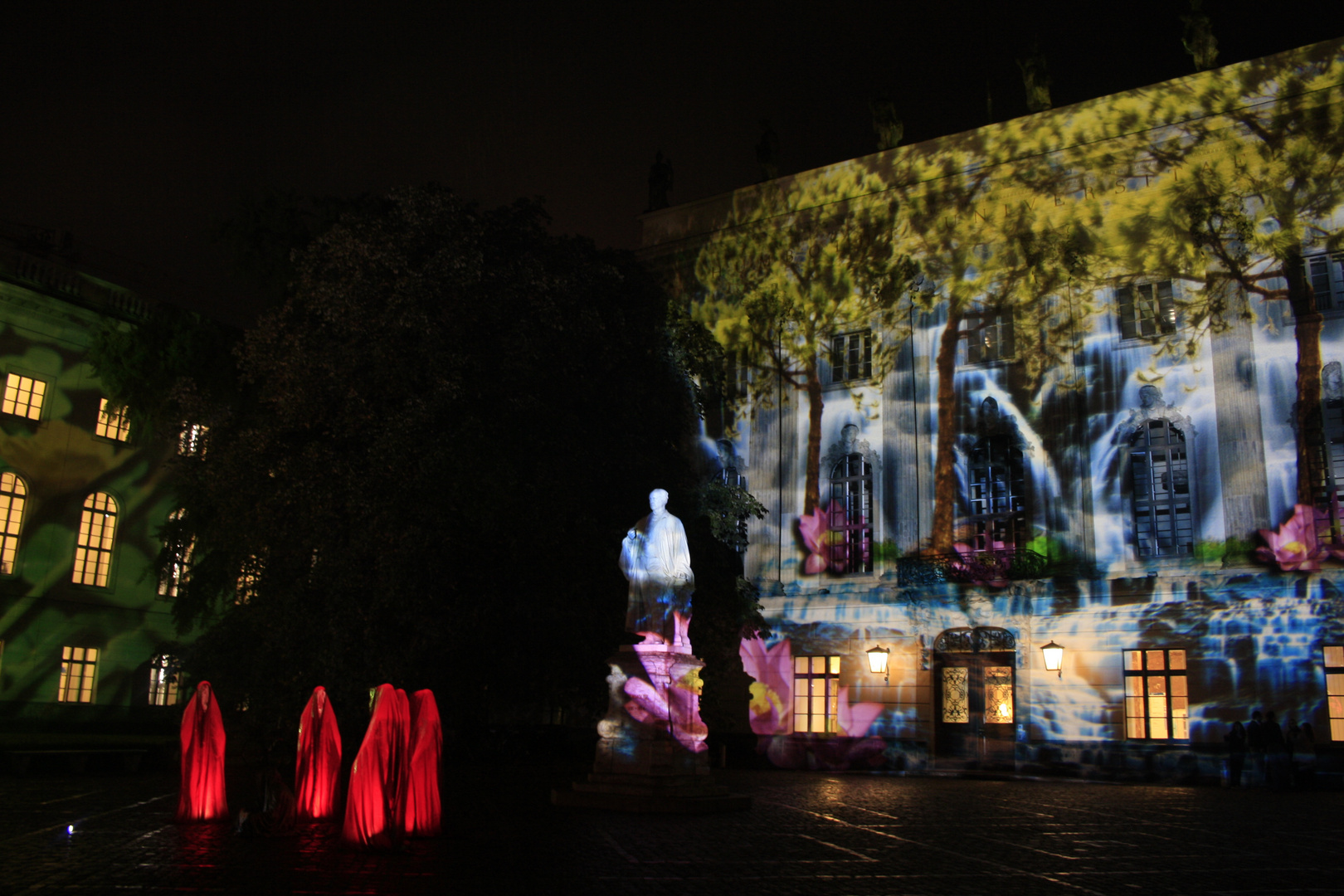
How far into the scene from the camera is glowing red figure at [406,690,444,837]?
34.8ft

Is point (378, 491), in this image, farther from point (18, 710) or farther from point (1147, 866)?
point (18, 710)

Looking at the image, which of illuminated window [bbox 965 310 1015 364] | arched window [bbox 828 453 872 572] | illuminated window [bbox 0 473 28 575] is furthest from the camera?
illuminated window [bbox 0 473 28 575]

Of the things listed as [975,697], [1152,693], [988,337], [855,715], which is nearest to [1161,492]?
[1152,693]

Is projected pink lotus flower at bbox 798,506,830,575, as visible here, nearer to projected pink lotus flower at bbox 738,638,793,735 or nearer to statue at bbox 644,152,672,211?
projected pink lotus flower at bbox 738,638,793,735

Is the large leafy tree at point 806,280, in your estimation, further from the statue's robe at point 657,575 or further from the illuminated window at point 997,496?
the statue's robe at point 657,575

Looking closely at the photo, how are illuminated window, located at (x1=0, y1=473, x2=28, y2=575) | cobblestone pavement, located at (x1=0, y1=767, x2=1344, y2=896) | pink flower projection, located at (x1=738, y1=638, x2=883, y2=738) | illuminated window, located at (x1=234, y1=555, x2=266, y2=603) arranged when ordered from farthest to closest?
1. illuminated window, located at (x1=0, y1=473, x2=28, y2=575)
2. pink flower projection, located at (x1=738, y1=638, x2=883, y2=738)
3. illuminated window, located at (x1=234, y1=555, x2=266, y2=603)
4. cobblestone pavement, located at (x1=0, y1=767, x2=1344, y2=896)

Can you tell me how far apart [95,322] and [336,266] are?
62.8ft

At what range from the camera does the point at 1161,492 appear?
2509 cm

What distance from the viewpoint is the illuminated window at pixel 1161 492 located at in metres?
24.7

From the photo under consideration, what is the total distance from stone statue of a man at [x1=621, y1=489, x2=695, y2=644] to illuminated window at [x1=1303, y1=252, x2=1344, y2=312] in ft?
56.1

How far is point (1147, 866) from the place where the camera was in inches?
391

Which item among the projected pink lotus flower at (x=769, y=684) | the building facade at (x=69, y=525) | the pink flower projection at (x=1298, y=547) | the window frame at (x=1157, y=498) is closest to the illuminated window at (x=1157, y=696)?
the window frame at (x=1157, y=498)

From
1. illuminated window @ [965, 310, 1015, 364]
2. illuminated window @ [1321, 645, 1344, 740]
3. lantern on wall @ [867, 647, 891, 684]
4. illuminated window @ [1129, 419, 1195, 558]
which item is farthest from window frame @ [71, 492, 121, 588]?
illuminated window @ [1321, 645, 1344, 740]

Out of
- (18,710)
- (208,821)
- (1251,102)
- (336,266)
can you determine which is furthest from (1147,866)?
(18,710)
